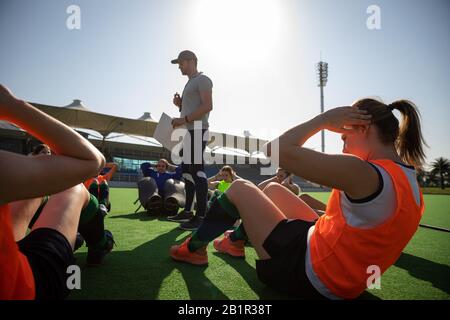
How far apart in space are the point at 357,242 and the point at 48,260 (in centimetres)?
127

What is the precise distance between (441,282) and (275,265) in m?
1.44

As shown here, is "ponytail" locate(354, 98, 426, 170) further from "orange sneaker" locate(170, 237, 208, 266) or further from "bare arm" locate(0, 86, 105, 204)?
"orange sneaker" locate(170, 237, 208, 266)

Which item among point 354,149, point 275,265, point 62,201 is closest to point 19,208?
point 62,201

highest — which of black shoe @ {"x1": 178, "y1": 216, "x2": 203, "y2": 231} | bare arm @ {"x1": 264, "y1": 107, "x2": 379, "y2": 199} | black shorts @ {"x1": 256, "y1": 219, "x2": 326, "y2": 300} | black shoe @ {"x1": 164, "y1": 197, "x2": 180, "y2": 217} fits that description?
bare arm @ {"x1": 264, "y1": 107, "x2": 379, "y2": 199}

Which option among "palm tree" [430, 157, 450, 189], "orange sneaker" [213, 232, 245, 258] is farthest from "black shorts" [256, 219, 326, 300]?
"palm tree" [430, 157, 450, 189]

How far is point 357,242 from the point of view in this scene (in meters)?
1.18

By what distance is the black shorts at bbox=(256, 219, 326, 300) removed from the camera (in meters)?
1.36

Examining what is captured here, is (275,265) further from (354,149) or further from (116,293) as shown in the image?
(116,293)

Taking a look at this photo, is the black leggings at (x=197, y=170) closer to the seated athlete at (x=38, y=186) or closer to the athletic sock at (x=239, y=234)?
the athletic sock at (x=239, y=234)

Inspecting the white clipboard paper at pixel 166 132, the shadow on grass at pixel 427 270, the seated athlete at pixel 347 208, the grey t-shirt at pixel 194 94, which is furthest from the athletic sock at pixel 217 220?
the white clipboard paper at pixel 166 132

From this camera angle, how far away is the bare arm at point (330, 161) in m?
1.08

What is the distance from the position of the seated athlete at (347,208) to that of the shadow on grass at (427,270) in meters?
1.00

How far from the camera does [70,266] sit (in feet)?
3.72

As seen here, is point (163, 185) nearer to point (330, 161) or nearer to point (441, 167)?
point (330, 161)
